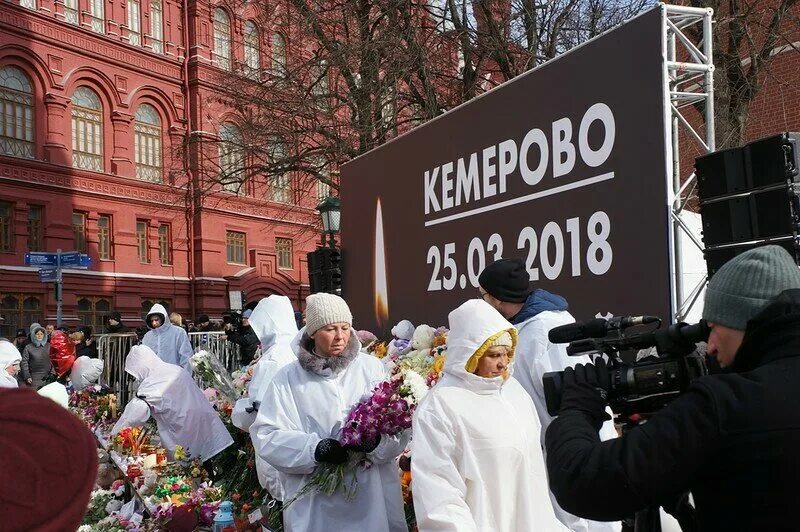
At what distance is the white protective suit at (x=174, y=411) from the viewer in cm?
824

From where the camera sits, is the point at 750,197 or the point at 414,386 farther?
the point at 750,197

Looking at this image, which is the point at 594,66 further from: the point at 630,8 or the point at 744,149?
the point at 630,8

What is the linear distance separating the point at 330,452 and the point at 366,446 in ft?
0.61

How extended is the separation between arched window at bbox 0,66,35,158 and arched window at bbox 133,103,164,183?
13.6 ft

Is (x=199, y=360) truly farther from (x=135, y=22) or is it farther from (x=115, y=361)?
(x=135, y=22)

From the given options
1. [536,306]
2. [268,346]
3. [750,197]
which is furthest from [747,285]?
[268,346]

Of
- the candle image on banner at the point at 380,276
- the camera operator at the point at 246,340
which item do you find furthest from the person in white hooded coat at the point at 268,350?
the camera operator at the point at 246,340

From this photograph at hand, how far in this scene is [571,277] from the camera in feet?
22.4

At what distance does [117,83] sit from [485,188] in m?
24.7

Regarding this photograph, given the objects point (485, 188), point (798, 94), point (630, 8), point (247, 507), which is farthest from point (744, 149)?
point (798, 94)

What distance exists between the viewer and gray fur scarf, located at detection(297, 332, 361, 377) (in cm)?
410

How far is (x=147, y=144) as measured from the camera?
3061 centimetres

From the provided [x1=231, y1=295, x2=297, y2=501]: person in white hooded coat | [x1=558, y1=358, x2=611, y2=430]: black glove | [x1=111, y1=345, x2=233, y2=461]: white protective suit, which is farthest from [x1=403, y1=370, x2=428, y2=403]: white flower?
[x1=111, y1=345, x2=233, y2=461]: white protective suit

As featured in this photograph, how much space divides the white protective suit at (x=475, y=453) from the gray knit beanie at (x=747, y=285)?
1484 millimetres
